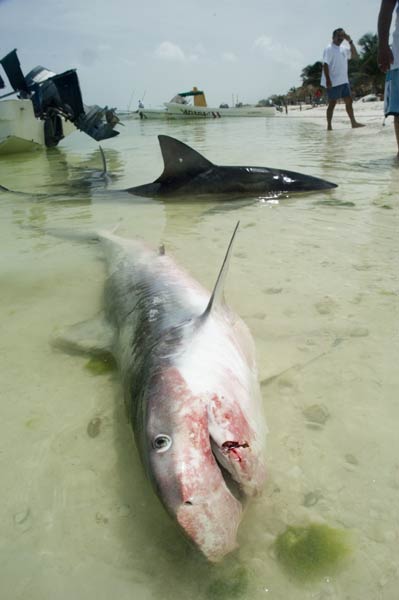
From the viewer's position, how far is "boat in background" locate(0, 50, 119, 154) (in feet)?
41.5

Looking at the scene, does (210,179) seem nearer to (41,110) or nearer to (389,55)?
(389,55)

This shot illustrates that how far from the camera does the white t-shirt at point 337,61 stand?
1098 cm

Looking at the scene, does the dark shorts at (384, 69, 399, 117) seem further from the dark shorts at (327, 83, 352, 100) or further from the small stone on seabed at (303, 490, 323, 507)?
the small stone on seabed at (303, 490, 323, 507)

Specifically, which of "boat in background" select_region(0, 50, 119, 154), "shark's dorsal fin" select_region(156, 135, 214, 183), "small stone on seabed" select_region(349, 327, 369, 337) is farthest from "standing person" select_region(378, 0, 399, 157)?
"boat in background" select_region(0, 50, 119, 154)

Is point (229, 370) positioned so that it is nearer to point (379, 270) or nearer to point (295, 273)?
point (295, 273)

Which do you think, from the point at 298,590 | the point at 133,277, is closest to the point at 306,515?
the point at 298,590

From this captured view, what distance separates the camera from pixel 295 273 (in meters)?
2.76

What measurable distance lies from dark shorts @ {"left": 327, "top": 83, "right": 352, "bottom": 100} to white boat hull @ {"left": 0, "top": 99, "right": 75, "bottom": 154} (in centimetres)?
944

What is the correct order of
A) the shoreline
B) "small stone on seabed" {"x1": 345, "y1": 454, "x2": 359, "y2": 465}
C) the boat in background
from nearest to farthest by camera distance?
"small stone on seabed" {"x1": 345, "y1": 454, "x2": 359, "y2": 465}, the boat in background, the shoreline

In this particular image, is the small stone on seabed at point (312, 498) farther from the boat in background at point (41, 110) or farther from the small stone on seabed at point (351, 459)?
the boat in background at point (41, 110)

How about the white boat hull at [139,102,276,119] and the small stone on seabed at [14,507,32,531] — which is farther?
the white boat hull at [139,102,276,119]

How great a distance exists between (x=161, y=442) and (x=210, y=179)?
189 inches

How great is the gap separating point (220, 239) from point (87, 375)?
2.11m

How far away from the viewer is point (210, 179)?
5484 mm
